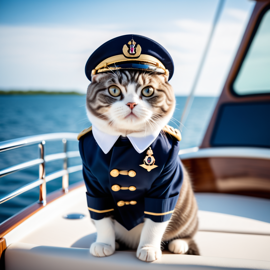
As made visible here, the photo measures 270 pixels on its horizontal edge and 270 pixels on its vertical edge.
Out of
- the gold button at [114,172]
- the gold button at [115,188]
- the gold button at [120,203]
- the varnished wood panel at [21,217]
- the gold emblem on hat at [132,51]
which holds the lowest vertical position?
the varnished wood panel at [21,217]

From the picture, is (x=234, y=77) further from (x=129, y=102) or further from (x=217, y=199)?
(x=129, y=102)

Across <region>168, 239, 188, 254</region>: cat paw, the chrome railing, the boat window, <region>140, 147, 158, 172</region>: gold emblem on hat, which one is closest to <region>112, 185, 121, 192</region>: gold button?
<region>140, 147, 158, 172</region>: gold emblem on hat

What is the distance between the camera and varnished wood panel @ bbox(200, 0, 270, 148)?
221 centimetres

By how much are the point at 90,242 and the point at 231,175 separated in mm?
1223

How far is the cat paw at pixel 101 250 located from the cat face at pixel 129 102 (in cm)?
42

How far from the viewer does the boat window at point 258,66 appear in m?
2.24

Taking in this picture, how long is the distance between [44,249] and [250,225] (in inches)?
41.2

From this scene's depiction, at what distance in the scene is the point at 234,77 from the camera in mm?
2383

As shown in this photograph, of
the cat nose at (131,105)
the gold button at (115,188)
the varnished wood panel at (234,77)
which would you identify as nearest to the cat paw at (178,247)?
the gold button at (115,188)

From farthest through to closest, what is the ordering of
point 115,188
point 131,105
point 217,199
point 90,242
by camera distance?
point 217,199, point 90,242, point 115,188, point 131,105

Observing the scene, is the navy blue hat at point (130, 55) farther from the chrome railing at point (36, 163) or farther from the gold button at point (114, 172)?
the chrome railing at point (36, 163)

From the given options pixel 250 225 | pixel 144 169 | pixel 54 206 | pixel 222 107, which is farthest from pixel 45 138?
pixel 222 107

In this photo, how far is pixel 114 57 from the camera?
0.89 meters

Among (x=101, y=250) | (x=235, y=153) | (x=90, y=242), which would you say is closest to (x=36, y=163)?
(x=90, y=242)
